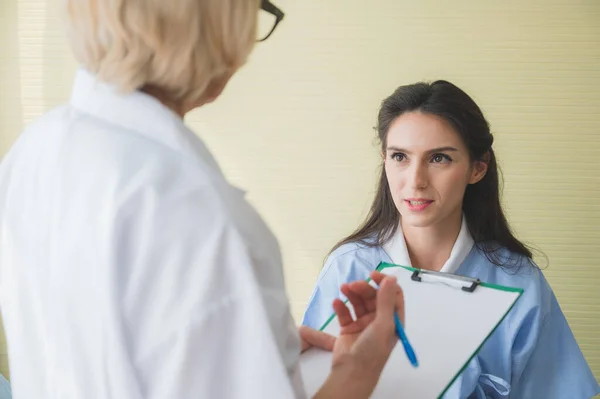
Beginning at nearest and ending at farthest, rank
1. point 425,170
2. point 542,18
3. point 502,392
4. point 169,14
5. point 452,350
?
point 169,14 → point 452,350 → point 502,392 → point 425,170 → point 542,18

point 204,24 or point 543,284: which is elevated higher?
point 204,24

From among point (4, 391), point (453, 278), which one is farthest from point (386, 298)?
point (4, 391)

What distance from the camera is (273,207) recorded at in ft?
6.68

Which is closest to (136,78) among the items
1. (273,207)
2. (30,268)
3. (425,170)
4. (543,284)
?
(30,268)

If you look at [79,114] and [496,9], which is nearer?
[79,114]

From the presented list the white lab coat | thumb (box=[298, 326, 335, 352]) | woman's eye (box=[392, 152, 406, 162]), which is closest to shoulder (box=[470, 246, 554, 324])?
woman's eye (box=[392, 152, 406, 162])

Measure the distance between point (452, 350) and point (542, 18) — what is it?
1263 millimetres

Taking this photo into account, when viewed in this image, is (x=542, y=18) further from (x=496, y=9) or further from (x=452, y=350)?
(x=452, y=350)

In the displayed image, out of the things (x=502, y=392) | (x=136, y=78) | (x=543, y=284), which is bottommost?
(x=502, y=392)

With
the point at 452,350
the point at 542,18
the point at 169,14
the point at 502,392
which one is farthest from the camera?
the point at 542,18

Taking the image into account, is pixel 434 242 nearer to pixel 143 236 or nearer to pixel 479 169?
pixel 479 169

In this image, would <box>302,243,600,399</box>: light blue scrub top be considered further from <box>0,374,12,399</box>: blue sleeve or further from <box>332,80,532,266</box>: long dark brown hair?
<box>0,374,12,399</box>: blue sleeve

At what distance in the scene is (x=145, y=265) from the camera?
546mm

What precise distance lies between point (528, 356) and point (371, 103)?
0.94 m
